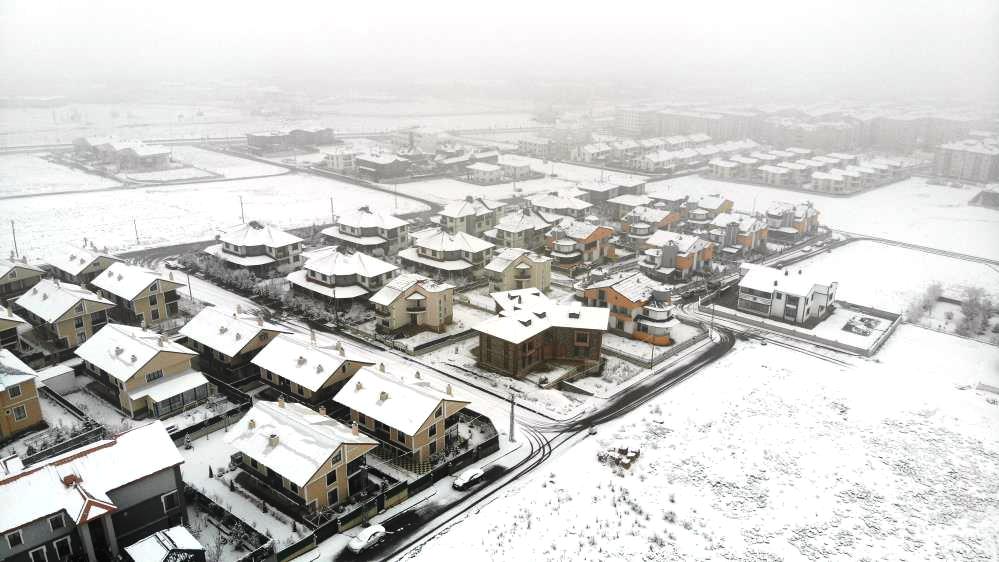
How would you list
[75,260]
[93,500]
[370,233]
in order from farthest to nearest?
[370,233]
[75,260]
[93,500]

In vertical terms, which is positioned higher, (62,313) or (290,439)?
(62,313)

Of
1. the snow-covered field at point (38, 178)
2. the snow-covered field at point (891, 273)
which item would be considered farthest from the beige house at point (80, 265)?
the snow-covered field at point (891, 273)

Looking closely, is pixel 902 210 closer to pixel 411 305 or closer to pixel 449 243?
pixel 449 243

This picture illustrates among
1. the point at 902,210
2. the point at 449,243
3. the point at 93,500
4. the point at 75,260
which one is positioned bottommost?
the point at 902,210

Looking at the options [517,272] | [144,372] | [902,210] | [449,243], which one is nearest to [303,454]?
[144,372]

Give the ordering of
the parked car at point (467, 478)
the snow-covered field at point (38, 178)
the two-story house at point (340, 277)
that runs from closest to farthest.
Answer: the parked car at point (467, 478), the two-story house at point (340, 277), the snow-covered field at point (38, 178)

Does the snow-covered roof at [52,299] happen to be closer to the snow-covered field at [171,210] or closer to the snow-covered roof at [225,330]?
the snow-covered roof at [225,330]
